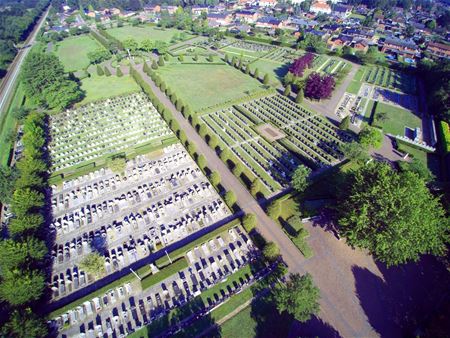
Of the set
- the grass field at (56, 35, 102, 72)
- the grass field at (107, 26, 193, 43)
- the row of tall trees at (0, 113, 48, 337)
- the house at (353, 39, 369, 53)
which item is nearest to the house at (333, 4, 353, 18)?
the house at (353, 39, 369, 53)

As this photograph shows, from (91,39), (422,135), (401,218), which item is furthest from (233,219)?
(91,39)

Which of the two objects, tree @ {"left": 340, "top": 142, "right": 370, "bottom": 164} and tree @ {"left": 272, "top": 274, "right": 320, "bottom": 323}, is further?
tree @ {"left": 340, "top": 142, "right": 370, "bottom": 164}

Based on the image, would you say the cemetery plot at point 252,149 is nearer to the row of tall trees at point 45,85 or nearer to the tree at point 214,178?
the tree at point 214,178

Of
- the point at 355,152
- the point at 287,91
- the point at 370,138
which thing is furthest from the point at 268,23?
the point at 355,152

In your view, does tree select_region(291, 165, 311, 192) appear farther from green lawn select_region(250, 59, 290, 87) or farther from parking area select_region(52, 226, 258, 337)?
green lawn select_region(250, 59, 290, 87)

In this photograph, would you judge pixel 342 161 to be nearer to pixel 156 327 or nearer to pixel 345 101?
pixel 345 101

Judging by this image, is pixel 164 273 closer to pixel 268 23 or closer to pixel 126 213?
pixel 126 213

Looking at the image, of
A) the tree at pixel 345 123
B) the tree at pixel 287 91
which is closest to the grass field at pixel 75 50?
the tree at pixel 287 91
